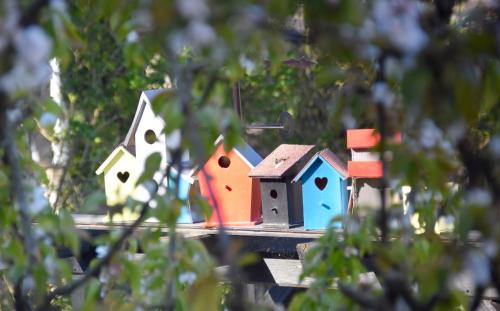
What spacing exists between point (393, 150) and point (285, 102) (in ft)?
17.6

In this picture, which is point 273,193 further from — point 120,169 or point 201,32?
point 201,32

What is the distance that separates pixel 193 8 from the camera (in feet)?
2.19

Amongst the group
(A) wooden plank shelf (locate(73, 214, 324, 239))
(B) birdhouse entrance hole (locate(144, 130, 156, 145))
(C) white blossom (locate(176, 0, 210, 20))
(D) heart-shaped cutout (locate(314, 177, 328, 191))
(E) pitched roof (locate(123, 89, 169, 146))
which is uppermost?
(E) pitched roof (locate(123, 89, 169, 146))

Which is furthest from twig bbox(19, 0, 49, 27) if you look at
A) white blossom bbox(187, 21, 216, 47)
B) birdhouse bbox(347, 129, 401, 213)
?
birdhouse bbox(347, 129, 401, 213)

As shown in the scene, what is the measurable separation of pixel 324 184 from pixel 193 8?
66.3 inches

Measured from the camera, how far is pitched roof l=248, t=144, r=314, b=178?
2.35m

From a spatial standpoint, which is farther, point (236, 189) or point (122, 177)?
point (122, 177)

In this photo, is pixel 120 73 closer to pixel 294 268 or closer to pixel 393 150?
pixel 294 268

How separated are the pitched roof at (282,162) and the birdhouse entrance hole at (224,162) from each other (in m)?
0.15

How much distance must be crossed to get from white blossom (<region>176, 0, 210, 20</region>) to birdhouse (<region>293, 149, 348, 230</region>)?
5.22 feet

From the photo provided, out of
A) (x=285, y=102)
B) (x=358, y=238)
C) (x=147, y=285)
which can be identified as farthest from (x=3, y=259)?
(x=285, y=102)

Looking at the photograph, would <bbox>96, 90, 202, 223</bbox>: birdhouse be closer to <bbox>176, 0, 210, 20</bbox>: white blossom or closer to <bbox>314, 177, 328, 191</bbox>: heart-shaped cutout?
<bbox>314, 177, 328, 191</bbox>: heart-shaped cutout

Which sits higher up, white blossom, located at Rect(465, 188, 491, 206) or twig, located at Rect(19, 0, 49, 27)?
twig, located at Rect(19, 0, 49, 27)

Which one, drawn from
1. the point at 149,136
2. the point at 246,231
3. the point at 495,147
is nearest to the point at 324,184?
the point at 246,231
